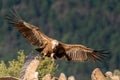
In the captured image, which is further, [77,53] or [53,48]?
[77,53]

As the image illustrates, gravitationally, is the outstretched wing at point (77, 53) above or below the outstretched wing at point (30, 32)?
below

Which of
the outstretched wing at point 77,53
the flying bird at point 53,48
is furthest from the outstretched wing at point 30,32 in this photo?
the outstretched wing at point 77,53

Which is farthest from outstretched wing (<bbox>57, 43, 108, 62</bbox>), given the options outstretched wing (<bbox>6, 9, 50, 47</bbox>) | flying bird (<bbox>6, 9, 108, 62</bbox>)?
outstretched wing (<bbox>6, 9, 50, 47</bbox>)

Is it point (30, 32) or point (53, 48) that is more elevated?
point (30, 32)

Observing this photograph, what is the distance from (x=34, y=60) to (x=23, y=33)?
15.5 feet

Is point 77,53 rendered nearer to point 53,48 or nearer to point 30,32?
point 53,48

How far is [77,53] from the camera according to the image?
2838 centimetres

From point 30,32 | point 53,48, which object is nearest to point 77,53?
point 53,48

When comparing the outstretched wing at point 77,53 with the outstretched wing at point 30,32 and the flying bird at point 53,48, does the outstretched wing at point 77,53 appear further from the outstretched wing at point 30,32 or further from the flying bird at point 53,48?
the outstretched wing at point 30,32

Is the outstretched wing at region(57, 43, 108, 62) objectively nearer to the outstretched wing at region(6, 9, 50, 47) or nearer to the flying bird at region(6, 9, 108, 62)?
the flying bird at region(6, 9, 108, 62)

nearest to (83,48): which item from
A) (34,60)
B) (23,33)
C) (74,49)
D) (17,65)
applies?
(74,49)

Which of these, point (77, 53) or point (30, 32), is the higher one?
point (30, 32)

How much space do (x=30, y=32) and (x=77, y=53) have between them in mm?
1764

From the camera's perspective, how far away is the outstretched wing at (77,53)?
1110 inches
